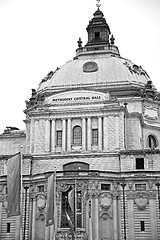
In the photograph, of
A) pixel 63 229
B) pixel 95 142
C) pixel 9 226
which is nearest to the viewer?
pixel 63 229

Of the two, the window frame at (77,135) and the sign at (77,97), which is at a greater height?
the sign at (77,97)

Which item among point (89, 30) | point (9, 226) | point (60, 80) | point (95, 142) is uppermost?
point (89, 30)

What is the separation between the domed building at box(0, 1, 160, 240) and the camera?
64.1 meters

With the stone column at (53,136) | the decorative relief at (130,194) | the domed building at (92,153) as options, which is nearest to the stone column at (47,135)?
the domed building at (92,153)

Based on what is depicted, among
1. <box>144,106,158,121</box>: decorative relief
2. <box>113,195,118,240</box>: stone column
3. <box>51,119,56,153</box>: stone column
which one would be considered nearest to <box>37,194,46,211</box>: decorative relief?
<box>51,119,56,153</box>: stone column

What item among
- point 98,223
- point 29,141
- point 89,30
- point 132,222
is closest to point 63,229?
point 98,223

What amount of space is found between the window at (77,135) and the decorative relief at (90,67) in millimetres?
18712

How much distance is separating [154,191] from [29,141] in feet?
80.5

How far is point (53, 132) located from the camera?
75.4 metres

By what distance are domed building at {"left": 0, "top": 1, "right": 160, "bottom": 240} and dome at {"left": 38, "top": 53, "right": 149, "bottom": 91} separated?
203 millimetres

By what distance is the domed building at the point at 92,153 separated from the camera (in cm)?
6406

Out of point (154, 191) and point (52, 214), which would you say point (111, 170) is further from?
point (52, 214)

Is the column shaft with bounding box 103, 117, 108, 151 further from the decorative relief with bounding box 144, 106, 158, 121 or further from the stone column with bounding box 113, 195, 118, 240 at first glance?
the decorative relief with bounding box 144, 106, 158, 121

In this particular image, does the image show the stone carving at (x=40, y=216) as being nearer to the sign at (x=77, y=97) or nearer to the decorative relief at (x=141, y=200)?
the decorative relief at (x=141, y=200)
